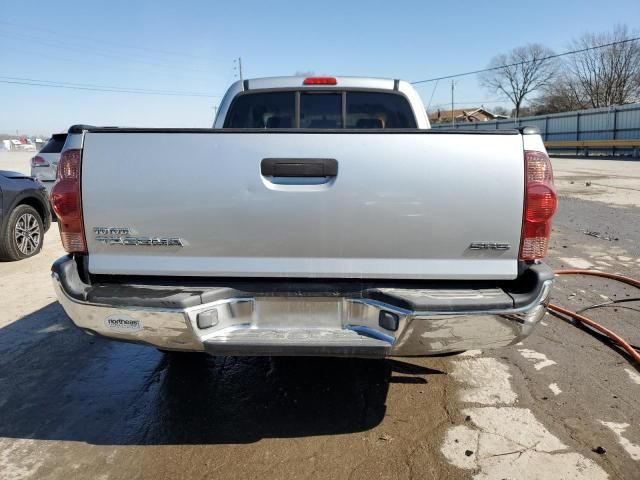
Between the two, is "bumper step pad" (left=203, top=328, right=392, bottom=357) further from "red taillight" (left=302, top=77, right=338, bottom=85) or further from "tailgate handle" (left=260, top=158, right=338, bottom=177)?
"red taillight" (left=302, top=77, right=338, bottom=85)

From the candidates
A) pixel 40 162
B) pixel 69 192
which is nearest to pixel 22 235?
pixel 40 162

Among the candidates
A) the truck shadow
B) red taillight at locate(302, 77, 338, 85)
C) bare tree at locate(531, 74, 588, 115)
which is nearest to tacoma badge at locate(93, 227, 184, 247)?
the truck shadow

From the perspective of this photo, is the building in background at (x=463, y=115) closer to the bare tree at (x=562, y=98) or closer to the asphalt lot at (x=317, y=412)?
the bare tree at (x=562, y=98)

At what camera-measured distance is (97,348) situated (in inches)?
155

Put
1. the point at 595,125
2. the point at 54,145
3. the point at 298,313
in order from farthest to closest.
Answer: the point at 595,125, the point at 54,145, the point at 298,313

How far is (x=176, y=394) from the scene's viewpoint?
3203 millimetres

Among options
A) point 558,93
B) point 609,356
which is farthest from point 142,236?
point 558,93

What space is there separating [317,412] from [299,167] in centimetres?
153

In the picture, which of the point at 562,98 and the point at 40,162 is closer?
the point at 40,162

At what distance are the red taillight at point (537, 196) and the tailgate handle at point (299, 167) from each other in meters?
0.93

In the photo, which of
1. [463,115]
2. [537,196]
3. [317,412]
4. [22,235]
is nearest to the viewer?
[537,196]

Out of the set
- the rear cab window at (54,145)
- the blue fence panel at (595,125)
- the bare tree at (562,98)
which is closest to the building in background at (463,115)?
the bare tree at (562,98)

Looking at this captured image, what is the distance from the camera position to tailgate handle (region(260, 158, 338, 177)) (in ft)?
7.82

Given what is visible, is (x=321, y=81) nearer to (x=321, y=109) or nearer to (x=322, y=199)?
(x=321, y=109)
